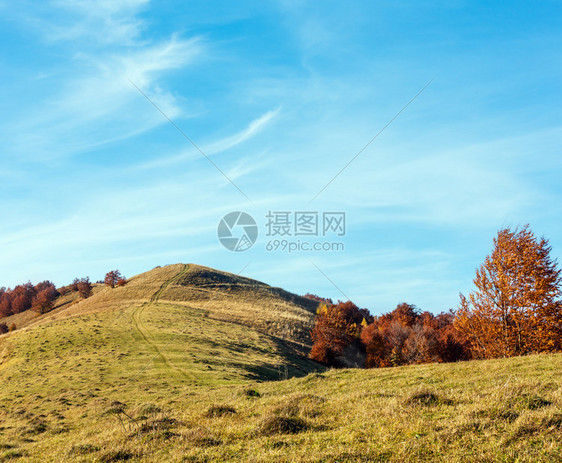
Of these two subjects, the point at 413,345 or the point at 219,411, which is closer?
the point at 219,411

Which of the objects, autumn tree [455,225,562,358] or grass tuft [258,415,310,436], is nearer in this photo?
grass tuft [258,415,310,436]

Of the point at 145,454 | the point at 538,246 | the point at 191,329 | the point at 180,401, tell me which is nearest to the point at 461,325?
the point at 538,246

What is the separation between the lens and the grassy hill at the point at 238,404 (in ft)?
33.1

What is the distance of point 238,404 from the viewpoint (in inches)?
763

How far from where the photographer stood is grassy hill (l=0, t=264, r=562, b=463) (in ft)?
33.1

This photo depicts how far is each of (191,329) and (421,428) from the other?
5649 centimetres

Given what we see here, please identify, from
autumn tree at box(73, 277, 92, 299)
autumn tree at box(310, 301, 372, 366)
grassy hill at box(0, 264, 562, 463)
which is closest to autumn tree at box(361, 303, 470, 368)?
autumn tree at box(310, 301, 372, 366)

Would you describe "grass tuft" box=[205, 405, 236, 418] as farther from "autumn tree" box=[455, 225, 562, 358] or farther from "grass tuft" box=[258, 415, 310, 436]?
"autumn tree" box=[455, 225, 562, 358]

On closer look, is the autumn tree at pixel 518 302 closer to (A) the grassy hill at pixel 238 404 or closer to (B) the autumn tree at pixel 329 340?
(A) the grassy hill at pixel 238 404

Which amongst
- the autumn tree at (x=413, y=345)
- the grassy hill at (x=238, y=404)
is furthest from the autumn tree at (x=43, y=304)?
the autumn tree at (x=413, y=345)

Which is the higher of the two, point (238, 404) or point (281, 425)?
point (281, 425)

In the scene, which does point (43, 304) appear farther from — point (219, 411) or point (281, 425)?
point (281, 425)

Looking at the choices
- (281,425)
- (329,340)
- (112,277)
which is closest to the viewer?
(281,425)

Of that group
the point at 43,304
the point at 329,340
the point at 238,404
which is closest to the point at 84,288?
the point at 43,304
